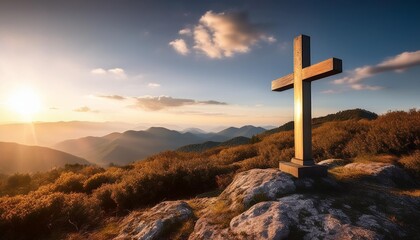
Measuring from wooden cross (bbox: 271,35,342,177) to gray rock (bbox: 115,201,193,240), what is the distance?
276 cm

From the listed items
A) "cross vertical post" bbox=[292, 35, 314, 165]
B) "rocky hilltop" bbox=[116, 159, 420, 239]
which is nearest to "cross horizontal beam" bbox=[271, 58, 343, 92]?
"cross vertical post" bbox=[292, 35, 314, 165]

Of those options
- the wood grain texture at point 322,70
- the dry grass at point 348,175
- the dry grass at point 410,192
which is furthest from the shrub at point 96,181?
the dry grass at point 410,192

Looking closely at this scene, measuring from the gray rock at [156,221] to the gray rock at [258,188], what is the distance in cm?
103

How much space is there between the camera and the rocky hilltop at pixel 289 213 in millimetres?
3713

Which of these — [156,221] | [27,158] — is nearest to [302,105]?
[156,221]

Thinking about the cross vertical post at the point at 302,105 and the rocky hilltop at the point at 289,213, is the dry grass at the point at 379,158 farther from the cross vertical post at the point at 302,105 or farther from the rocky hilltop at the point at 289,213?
the cross vertical post at the point at 302,105

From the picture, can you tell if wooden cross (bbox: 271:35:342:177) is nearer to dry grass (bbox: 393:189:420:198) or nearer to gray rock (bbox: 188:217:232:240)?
dry grass (bbox: 393:189:420:198)

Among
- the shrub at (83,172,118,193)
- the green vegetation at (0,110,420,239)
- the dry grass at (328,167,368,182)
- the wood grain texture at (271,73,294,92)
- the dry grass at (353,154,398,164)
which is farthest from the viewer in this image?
the shrub at (83,172,118,193)

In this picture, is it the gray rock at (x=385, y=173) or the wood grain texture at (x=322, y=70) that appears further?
the gray rock at (x=385, y=173)

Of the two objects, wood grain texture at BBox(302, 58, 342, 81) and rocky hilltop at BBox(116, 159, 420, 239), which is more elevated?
wood grain texture at BBox(302, 58, 342, 81)

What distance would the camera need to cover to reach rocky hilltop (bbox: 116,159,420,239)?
3713 millimetres

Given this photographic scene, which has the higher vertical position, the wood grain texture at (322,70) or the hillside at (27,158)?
the wood grain texture at (322,70)

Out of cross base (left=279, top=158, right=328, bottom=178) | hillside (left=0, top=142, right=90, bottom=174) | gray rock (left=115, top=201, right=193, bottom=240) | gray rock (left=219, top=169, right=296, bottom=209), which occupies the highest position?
cross base (left=279, top=158, right=328, bottom=178)

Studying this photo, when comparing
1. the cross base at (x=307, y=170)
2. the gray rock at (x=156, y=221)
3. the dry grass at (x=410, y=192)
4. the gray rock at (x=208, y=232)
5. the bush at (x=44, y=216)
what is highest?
the cross base at (x=307, y=170)
